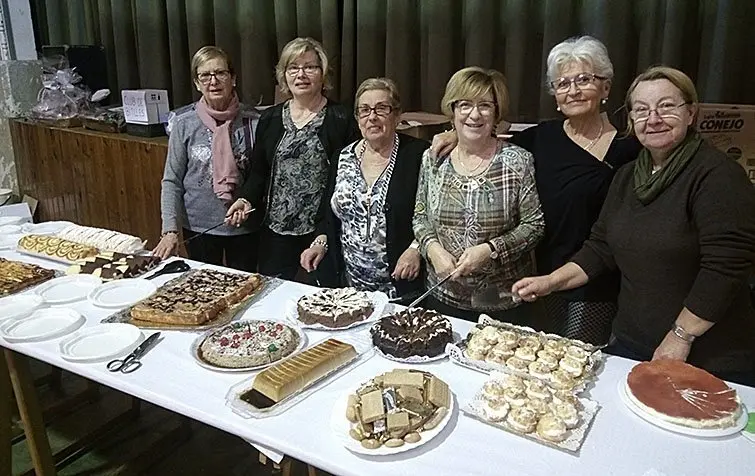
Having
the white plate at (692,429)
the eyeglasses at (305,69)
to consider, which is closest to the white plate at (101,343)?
the eyeglasses at (305,69)

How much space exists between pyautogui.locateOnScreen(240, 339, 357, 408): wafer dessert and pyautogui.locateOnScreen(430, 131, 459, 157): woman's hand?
69 cm

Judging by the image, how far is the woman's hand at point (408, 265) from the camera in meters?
2.02

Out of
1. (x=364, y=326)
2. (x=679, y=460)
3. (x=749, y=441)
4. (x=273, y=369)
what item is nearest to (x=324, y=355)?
(x=273, y=369)

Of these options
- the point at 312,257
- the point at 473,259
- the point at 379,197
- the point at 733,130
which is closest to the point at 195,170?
the point at 312,257

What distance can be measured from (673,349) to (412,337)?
0.59 m

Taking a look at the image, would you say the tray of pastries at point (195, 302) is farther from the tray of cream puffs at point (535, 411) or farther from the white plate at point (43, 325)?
the tray of cream puffs at point (535, 411)

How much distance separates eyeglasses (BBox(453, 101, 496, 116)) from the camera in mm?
1851

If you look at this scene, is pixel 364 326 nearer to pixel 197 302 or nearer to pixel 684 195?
pixel 197 302

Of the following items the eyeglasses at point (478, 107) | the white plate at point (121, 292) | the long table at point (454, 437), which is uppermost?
the eyeglasses at point (478, 107)

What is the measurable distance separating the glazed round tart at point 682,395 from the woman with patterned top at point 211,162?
1.63m

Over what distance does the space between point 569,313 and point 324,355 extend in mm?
810

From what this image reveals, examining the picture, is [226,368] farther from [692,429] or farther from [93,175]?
[93,175]

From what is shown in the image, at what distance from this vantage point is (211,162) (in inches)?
100

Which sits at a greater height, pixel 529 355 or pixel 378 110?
pixel 378 110
